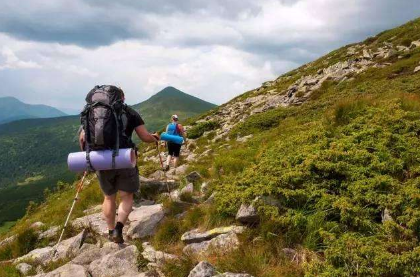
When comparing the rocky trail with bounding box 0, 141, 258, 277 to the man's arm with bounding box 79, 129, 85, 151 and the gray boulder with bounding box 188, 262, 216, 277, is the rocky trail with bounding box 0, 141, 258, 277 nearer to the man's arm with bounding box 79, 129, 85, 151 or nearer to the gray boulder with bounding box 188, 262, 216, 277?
the gray boulder with bounding box 188, 262, 216, 277

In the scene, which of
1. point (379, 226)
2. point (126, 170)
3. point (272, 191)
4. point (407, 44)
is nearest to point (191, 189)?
point (126, 170)

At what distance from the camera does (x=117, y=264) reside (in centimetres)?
687

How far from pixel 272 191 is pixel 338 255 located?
2.18 m

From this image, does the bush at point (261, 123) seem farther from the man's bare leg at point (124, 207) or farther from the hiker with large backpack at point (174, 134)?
the man's bare leg at point (124, 207)

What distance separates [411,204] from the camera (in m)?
6.33

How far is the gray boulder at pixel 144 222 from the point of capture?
29.5ft

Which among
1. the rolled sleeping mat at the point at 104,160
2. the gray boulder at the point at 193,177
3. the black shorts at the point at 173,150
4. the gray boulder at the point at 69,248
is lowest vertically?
the gray boulder at the point at 69,248

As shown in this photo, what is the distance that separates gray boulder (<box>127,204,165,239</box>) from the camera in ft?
29.5

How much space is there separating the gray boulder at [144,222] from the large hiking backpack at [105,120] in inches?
77.7

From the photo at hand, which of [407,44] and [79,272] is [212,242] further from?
[407,44]

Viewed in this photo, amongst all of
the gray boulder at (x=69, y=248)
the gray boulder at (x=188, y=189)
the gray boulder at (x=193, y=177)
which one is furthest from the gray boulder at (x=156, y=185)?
the gray boulder at (x=69, y=248)

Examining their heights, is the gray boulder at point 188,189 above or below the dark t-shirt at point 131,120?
below

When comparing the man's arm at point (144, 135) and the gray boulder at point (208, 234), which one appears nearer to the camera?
the gray boulder at point (208, 234)

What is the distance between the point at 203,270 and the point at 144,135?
13.9ft
